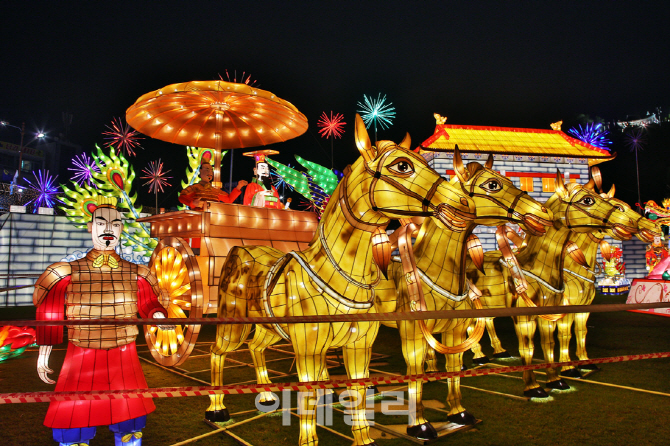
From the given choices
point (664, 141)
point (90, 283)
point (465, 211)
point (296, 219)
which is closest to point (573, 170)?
point (664, 141)

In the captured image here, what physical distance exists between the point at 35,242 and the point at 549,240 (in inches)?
543

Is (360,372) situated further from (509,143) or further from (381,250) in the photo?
(509,143)

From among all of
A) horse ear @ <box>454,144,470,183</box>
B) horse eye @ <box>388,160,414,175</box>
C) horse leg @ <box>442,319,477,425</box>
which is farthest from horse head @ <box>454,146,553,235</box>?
horse eye @ <box>388,160,414,175</box>

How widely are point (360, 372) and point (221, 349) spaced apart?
1.44 m

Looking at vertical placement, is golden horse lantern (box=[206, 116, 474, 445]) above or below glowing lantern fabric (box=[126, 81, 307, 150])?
below

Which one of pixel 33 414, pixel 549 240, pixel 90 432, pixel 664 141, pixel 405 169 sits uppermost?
pixel 664 141

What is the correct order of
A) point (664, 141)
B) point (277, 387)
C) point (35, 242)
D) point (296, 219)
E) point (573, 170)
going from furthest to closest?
point (664, 141)
point (573, 170)
point (35, 242)
point (296, 219)
point (277, 387)

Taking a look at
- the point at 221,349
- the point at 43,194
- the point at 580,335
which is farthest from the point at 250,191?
the point at 43,194

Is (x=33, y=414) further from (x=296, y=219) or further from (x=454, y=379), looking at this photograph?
(x=454, y=379)

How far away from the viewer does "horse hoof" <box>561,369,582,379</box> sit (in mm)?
4984

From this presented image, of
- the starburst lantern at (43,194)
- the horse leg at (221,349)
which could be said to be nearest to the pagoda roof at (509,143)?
the horse leg at (221,349)

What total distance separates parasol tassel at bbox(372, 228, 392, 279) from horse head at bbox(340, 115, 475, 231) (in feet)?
0.29

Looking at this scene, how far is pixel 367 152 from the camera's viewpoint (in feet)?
8.37

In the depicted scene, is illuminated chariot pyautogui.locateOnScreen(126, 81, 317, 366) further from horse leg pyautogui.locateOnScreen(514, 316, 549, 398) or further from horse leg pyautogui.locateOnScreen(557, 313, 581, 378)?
horse leg pyautogui.locateOnScreen(557, 313, 581, 378)
